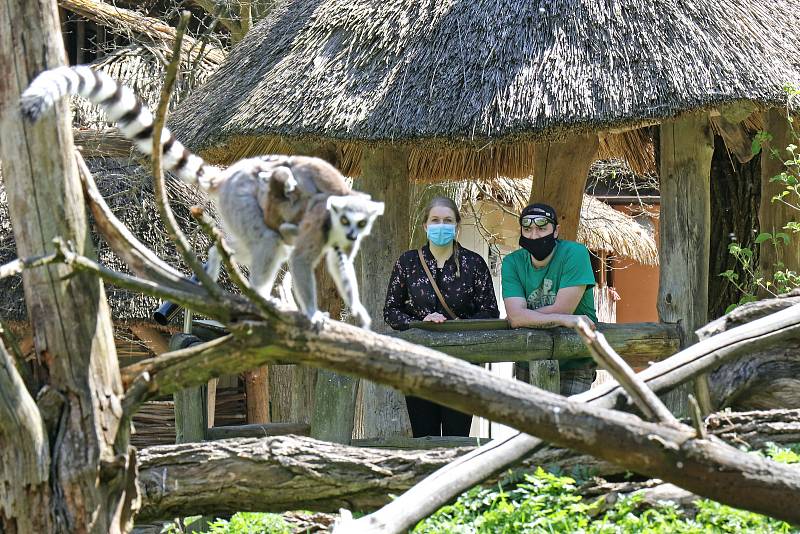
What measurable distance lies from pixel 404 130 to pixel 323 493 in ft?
8.82

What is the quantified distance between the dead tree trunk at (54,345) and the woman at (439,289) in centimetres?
277

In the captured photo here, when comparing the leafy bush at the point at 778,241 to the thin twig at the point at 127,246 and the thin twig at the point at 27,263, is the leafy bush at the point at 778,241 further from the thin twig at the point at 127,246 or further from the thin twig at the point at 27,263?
the thin twig at the point at 27,263

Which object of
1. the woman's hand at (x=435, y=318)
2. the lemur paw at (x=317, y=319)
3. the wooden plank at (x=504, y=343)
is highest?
the lemur paw at (x=317, y=319)

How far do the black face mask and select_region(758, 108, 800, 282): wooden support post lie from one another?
229 cm

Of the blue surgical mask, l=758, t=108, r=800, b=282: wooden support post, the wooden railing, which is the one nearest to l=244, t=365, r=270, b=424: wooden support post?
the wooden railing

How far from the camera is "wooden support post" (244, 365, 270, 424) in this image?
39.2 feet

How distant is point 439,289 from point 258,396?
6.14 meters

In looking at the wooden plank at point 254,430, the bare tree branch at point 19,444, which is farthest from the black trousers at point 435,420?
the bare tree branch at point 19,444

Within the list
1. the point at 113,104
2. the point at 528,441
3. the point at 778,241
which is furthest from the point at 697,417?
the point at 778,241

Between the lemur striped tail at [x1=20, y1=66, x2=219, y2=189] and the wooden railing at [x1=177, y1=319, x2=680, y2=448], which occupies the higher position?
the lemur striped tail at [x1=20, y1=66, x2=219, y2=189]

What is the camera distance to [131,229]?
9.93 metres

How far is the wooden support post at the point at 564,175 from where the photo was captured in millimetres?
8219

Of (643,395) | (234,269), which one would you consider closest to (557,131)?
(643,395)

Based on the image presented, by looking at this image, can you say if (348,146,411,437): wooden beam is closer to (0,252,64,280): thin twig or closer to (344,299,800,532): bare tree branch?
(344,299,800,532): bare tree branch
